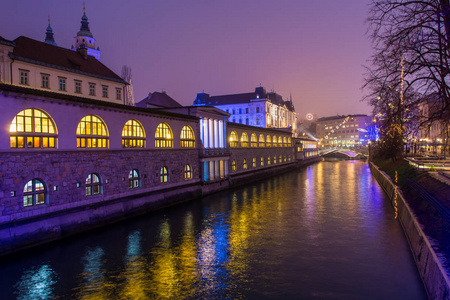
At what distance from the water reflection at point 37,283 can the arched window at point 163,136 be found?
16891 millimetres

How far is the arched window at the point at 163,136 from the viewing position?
32.2 meters

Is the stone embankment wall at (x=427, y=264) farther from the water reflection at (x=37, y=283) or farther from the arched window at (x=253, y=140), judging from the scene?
the arched window at (x=253, y=140)

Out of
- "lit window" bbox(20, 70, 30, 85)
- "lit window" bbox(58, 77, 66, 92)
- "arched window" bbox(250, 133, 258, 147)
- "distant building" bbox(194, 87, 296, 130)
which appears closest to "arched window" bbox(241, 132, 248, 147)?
"arched window" bbox(250, 133, 258, 147)

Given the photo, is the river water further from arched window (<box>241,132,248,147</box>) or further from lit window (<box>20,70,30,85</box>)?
arched window (<box>241,132,248,147</box>)

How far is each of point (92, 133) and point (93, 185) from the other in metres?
3.69

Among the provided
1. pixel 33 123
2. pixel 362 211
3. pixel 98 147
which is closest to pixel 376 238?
pixel 362 211

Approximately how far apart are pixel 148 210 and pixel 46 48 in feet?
89.9

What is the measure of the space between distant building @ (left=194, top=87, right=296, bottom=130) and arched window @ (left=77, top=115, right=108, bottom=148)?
96260 millimetres

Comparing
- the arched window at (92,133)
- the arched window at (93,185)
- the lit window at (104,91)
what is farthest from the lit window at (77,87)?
the arched window at (93,185)

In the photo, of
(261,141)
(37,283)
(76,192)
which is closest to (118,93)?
(261,141)

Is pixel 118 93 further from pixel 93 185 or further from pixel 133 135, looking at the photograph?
pixel 93 185

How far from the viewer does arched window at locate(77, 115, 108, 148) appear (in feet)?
77.9

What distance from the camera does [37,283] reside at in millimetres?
14953

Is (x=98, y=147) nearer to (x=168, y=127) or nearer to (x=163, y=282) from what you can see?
(x=168, y=127)
